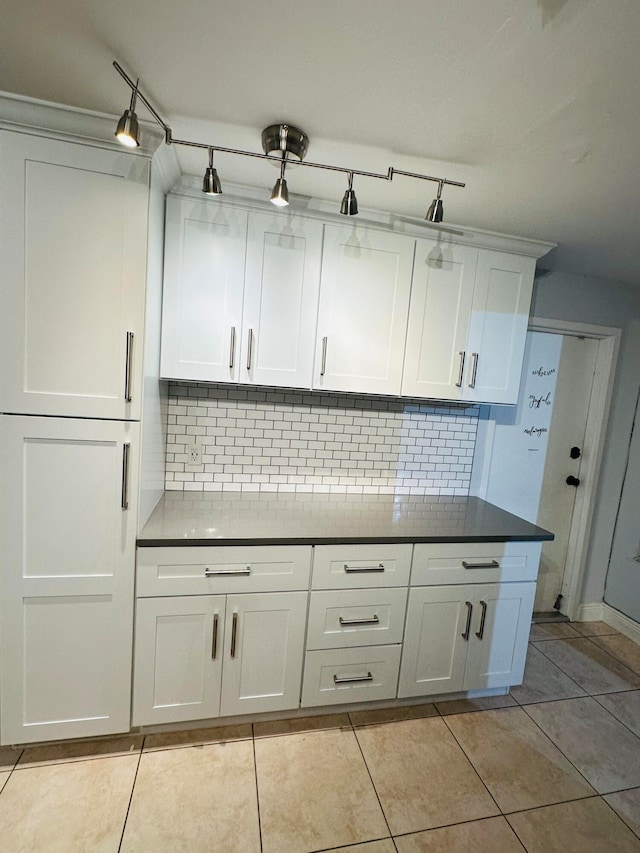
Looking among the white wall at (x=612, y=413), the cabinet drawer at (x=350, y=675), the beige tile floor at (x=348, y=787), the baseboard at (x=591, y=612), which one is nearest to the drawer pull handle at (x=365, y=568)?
the cabinet drawer at (x=350, y=675)

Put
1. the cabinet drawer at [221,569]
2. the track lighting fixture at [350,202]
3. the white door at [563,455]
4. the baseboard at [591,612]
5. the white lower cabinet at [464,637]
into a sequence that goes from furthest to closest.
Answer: the baseboard at [591,612], the white door at [563,455], the white lower cabinet at [464,637], the cabinet drawer at [221,569], the track lighting fixture at [350,202]

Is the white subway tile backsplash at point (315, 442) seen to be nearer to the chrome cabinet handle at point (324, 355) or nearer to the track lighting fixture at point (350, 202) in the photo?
the chrome cabinet handle at point (324, 355)

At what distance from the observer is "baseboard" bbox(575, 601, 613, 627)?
9.78 ft

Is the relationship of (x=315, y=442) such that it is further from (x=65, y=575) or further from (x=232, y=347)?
(x=65, y=575)

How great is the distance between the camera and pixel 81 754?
164cm

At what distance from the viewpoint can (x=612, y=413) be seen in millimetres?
2865

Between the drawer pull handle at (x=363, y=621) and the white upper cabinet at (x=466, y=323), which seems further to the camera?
the white upper cabinet at (x=466, y=323)

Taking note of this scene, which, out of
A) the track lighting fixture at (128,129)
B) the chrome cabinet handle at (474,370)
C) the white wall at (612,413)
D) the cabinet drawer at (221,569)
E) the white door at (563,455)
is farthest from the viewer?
the white door at (563,455)

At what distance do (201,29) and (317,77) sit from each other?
1.05 feet

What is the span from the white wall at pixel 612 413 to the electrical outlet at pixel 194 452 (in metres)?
2.25

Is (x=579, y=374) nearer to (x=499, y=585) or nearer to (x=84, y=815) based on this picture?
(x=499, y=585)

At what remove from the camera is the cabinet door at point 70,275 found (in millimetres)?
1394

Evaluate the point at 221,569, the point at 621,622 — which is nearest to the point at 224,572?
the point at 221,569

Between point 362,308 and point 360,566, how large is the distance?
1.24m
